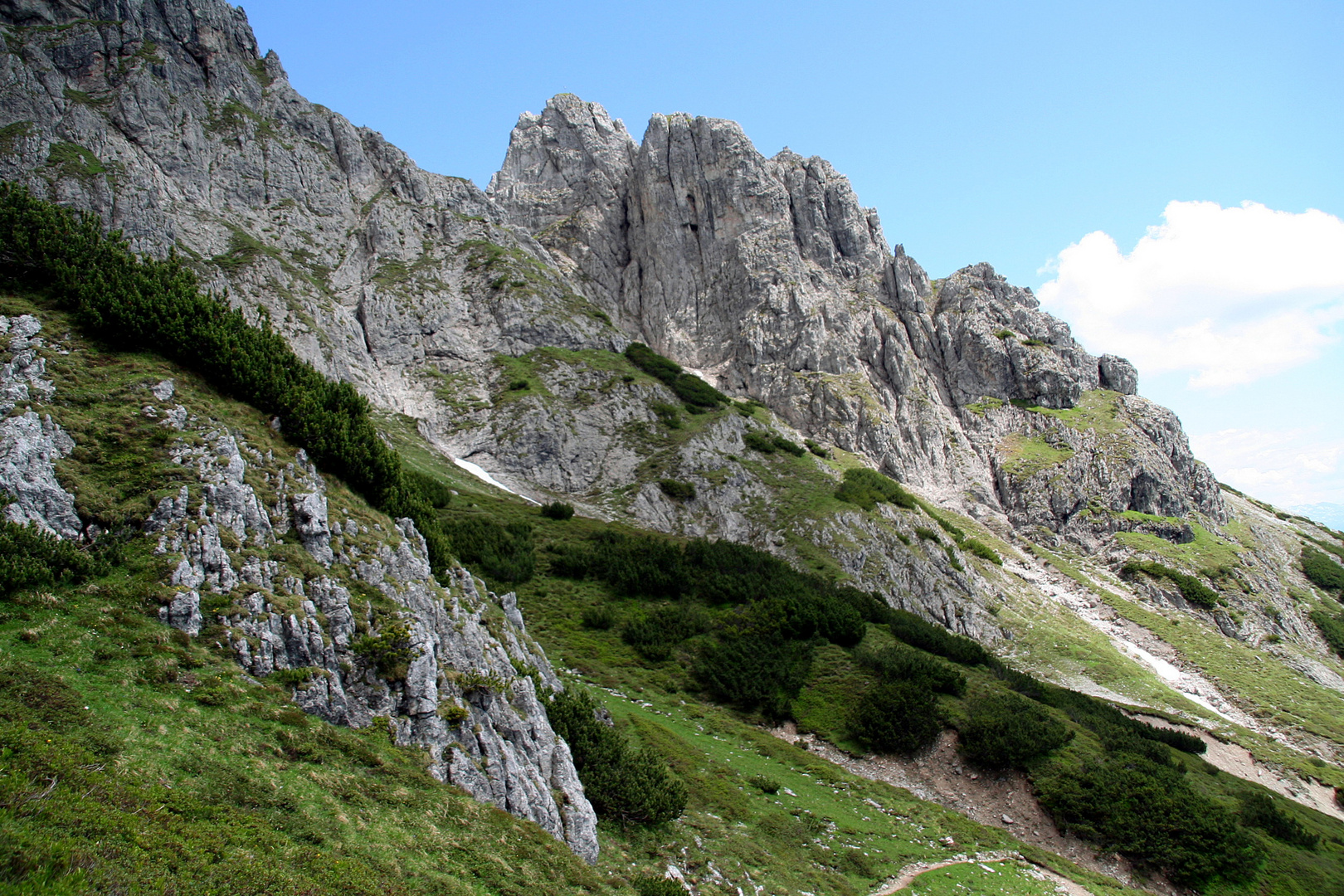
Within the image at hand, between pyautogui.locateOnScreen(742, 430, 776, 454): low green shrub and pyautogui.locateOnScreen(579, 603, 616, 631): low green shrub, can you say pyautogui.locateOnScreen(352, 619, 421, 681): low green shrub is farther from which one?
pyautogui.locateOnScreen(742, 430, 776, 454): low green shrub

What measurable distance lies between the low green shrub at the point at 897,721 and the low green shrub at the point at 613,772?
1296cm

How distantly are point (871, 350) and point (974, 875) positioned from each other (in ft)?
297

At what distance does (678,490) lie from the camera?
66.4m

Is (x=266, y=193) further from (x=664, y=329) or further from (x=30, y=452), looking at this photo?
(x=30, y=452)

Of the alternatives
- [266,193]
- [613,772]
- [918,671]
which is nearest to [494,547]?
[613,772]

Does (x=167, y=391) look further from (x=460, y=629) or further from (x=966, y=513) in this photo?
(x=966, y=513)

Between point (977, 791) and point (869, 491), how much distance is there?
43.0 meters

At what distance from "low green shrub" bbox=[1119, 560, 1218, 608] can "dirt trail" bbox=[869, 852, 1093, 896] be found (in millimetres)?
64675

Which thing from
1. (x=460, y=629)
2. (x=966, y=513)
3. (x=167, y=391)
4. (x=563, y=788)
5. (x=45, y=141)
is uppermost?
(x=45, y=141)

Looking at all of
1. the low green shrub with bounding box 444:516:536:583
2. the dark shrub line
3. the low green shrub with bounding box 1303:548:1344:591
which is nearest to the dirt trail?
the low green shrub with bounding box 444:516:536:583

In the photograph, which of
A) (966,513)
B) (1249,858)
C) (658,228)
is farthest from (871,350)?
(1249,858)

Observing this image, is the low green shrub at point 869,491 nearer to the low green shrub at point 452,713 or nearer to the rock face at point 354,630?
the rock face at point 354,630

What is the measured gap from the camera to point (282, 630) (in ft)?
44.0

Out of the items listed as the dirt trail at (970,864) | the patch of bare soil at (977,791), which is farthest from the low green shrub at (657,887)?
the patch of bare soil at (977,791)
